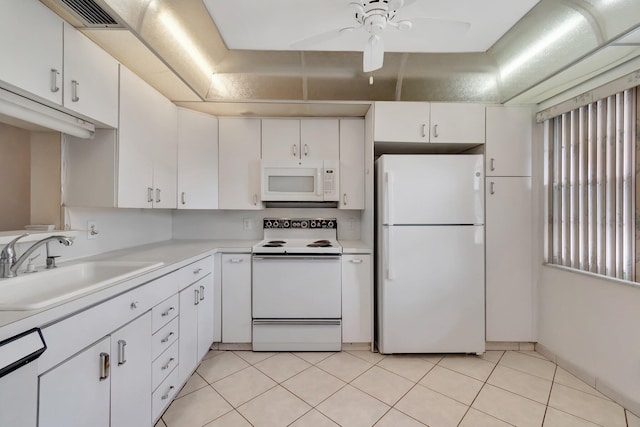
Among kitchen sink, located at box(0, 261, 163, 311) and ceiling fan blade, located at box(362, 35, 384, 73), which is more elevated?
ceiling fan blade, located at box(362, 35, 384, 73)

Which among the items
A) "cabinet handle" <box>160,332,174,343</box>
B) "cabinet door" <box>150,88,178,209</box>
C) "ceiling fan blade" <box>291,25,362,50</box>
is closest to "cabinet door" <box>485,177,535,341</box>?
"ceiling fan blade" <box>291,25,362,50</box>

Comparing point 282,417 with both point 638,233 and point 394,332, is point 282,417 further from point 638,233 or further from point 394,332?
point 638,233

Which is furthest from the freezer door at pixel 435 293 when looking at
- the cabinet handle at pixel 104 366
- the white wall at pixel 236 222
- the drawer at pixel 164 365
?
the cabinet handle at pixel 104 366

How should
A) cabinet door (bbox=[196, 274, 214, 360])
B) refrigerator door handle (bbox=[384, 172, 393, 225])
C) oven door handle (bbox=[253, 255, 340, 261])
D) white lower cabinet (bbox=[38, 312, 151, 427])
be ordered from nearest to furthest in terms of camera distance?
white lower cabinet (bbox=[38, 312, 151, 427]) → cabinet door (bbox=[196, 274, 214, 360]) → refrigerator door handle (bbox=[384, 172, 393, 225]) → oven door handle (bbox=[253, 255, 340, 261])

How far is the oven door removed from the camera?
7.50 ft

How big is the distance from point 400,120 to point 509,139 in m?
0.99

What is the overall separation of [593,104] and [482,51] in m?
0.90

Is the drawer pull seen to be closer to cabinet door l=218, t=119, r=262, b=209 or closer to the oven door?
the oven door

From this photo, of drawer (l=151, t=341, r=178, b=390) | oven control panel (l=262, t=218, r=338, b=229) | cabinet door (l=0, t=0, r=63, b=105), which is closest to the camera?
cabinet door (l=0, t=0, r=63, b=105)

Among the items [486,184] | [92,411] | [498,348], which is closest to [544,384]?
[498,348]

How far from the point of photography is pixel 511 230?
7.61 feet

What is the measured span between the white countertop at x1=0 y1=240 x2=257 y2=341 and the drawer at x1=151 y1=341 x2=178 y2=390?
1.57ft

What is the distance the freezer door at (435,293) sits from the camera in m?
2.19

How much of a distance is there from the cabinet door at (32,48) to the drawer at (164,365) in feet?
4.71
